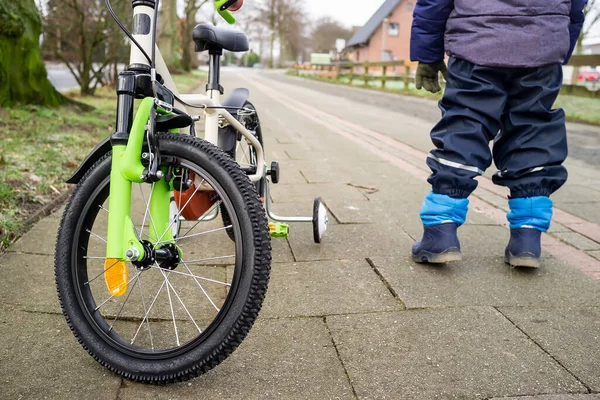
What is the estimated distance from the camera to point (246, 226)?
Answer: 148cm

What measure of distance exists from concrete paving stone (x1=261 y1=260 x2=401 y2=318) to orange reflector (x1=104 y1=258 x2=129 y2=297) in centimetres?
59

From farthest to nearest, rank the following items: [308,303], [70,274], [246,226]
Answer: [308,303] → [70,274] → [246,226]

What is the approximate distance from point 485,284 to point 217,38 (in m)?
1.48

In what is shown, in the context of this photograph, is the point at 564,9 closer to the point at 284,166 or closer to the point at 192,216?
the point at 192,216

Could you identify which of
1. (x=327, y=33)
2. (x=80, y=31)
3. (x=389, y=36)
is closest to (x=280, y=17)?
(x=327, y=33)

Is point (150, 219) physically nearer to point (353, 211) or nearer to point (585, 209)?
point (353, 211)

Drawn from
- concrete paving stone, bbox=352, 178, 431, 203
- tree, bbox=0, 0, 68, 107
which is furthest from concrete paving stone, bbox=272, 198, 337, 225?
tree, bbox=0, 0, 68, 107

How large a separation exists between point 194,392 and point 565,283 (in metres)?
1.66

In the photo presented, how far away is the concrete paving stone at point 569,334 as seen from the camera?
1713 millimetres

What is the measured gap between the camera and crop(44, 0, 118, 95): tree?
898 cm

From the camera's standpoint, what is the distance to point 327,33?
239ft

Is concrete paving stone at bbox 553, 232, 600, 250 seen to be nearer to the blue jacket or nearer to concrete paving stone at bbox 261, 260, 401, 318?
the blue jacket

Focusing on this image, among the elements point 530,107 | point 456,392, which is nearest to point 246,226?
point 456,392

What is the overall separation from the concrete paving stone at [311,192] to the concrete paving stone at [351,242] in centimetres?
60
